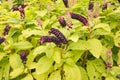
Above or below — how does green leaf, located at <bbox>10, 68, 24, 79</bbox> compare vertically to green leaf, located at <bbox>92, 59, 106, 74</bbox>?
above

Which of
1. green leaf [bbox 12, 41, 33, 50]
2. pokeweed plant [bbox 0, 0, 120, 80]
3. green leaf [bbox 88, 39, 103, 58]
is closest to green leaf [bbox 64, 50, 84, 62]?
pokeweed plant [bbox 0, 0, 120, 80]

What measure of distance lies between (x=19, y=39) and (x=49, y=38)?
0.53 meters

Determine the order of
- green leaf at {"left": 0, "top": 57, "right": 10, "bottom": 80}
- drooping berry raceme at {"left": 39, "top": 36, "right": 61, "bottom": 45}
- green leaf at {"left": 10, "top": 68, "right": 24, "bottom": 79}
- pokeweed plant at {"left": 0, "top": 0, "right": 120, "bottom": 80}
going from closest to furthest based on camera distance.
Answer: drooping berry raceme at {"left": 39, "top": 36, "right": 61, "bottom": 45}
pokeweed plant at {"left": 0, "top": 0, "right": 120, "bottom": 80}
green leaf at {"left": 10, "top": 68, "right": 24, "bottom": 79}
green leaf at {"left": 0, "top": 57, "right": 10, "bottom": 80}

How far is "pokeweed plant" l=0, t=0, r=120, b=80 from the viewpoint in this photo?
2447 millimetres

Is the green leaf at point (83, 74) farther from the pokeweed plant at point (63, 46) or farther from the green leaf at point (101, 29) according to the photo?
the green leaf at point (101, 29)

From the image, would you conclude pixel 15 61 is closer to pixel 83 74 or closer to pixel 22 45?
pixel 22 45

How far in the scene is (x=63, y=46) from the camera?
Result: 253cm

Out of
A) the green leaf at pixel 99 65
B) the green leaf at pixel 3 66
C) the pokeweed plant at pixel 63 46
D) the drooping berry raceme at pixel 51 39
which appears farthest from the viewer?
the green leaf at pixel 3 66

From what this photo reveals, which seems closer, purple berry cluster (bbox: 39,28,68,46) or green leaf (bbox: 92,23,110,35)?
purple berry cluster (bbox: 39,28,68,46)

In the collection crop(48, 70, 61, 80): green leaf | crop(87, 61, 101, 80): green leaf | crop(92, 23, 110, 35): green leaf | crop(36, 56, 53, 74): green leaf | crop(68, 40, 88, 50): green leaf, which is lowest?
crop(87, 61, 101, 80): green leaf

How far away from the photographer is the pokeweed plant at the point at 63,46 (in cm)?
245

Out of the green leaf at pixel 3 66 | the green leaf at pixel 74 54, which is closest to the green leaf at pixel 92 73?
the green leaf at pixel 74 54

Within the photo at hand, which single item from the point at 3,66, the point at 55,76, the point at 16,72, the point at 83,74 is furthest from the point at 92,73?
the point at 3,66

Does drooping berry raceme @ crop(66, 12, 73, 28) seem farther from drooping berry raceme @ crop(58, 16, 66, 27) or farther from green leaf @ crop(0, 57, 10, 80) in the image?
green leaf @ crop(0, 57, 10, 80)
